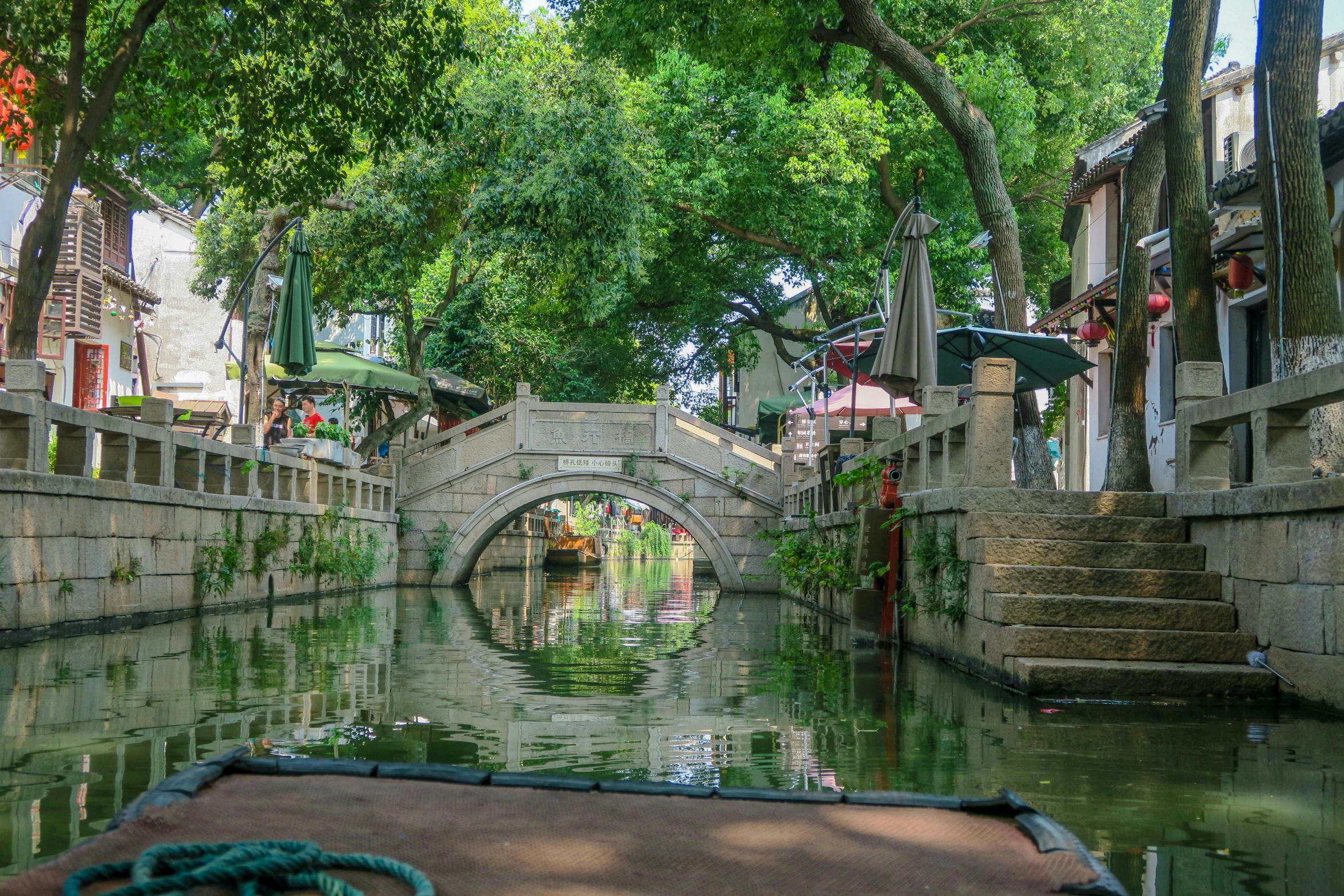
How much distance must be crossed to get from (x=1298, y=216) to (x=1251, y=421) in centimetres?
138

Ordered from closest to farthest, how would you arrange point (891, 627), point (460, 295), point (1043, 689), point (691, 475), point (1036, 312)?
point (1043, 689), point (891, 627), point (691, 475), point (460, 295), point (1036, 312)

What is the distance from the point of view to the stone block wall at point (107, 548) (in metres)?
8.84

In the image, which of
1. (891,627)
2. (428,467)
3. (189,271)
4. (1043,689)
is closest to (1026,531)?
(1043,689)

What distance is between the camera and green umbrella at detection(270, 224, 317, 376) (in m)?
15.4

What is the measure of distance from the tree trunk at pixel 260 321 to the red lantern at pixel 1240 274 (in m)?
11.3

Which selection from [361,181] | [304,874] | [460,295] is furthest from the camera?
[460,295]

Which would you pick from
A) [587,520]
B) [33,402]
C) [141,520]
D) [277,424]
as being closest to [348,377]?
[277,424]

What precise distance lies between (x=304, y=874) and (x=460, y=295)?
23.5 meters

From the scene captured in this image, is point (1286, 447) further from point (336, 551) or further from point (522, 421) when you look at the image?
point (522, 421)

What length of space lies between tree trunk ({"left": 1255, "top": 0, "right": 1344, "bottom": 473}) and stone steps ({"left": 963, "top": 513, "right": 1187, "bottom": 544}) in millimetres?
972

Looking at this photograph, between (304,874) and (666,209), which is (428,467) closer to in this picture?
(666,209)

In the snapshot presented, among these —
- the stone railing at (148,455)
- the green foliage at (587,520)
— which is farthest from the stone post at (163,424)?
the green foliage at (587,520)

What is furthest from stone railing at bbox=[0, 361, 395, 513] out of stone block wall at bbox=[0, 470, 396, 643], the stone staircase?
the stone staircase

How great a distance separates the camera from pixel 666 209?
21.9 m
